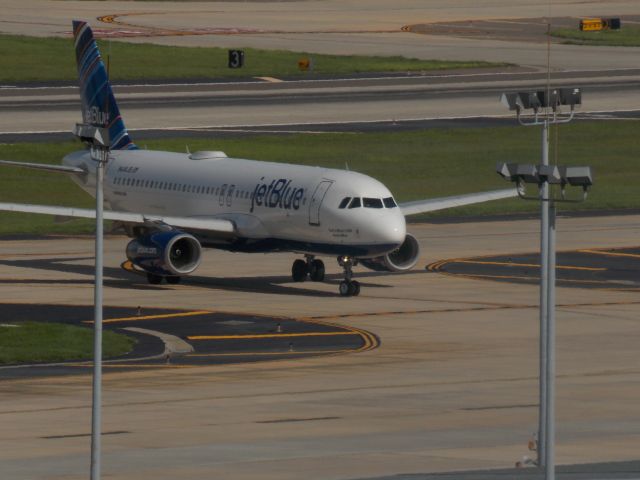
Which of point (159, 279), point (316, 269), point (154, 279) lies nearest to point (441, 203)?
point (316, 269)

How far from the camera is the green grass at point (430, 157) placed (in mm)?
101250

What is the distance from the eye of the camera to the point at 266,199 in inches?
2744

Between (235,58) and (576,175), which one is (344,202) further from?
(235,58)

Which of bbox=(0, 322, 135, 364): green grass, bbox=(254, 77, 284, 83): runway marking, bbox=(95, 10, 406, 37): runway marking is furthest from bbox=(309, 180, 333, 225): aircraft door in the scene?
bbox=(95, 10, 406, 37): runway marking

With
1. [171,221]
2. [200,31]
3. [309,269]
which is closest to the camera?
[171,221]

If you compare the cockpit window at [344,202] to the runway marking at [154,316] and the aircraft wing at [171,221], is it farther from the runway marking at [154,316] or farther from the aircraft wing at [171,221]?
the runway marking at [154,316]

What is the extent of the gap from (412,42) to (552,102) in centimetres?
13960

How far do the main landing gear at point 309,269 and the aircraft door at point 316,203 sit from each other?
4.14 metres

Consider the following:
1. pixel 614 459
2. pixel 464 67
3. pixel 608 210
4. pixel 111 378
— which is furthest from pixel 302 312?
pixel 464 67

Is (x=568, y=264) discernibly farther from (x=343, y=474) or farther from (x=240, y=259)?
(x=343, y=474)

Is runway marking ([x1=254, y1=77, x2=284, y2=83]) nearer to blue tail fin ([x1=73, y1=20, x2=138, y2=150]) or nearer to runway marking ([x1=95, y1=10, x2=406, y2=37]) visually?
runway marking ([x1=95, y1=10, x2=406, y2=37])

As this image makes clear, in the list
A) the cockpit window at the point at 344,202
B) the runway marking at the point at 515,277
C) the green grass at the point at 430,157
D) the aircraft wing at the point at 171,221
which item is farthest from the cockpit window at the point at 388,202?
the green grass at the point at 430,157

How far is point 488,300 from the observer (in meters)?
67.4

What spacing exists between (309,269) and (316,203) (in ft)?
15.3
